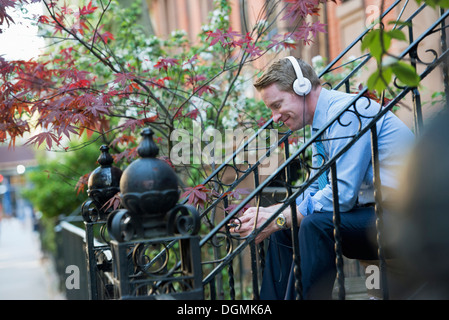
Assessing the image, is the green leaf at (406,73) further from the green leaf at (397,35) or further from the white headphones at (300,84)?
the white headphones at (300,84)

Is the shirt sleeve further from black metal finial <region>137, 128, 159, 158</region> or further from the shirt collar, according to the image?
black metal finial <region>137, 128, 159, 158</region>

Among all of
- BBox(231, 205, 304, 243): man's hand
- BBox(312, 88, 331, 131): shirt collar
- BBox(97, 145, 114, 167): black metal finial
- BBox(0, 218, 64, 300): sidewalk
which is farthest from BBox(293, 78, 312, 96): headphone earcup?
BBox(0, 218, 64, 300): sidewalk

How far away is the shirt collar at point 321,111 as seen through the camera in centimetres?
329

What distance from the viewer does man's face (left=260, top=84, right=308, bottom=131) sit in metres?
3.33

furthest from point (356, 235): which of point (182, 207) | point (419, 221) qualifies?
point (419, 221)

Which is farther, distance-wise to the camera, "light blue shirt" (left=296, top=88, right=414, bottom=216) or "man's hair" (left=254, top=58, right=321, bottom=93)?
"man's hair" (left=254, top=58, right=321, bottom=93)

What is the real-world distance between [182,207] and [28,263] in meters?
13.6

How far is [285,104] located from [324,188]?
62cm

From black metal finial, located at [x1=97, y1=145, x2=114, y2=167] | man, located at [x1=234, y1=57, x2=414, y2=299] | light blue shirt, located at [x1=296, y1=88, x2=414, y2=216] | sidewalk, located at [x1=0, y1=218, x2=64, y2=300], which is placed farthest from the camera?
sidewalk, located at [x1=0, y1=218, x2=64, y2=300]

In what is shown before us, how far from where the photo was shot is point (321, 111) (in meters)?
3.30

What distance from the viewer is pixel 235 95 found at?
5.79m

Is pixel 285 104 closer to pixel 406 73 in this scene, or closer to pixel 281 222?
pixel 281 222

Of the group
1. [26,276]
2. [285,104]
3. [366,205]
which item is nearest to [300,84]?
[285,104]

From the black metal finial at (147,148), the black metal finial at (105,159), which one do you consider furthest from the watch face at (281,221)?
the black metal finial at (105,159)
